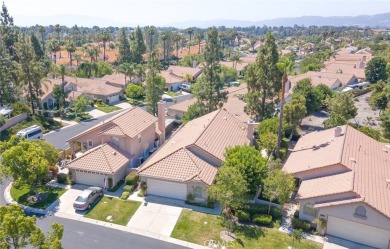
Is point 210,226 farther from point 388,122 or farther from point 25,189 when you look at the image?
point 388,122

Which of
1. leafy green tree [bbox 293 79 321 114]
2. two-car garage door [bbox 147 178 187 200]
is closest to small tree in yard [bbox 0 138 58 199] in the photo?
two-car garage door [bbox 147 178 187 200]

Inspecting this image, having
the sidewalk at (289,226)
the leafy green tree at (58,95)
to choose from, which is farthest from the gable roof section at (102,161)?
the leafy green tree at (58,95)

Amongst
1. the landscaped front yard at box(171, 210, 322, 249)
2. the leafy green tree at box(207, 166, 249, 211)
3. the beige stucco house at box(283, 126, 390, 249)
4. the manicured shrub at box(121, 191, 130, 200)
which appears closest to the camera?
the beige stucco house at box(283, 126, 390, 249)

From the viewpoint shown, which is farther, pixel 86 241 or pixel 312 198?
pixel 312 198

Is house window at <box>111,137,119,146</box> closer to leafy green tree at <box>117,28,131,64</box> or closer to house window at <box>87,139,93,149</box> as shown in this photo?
house window at <box>87,139,93,149</box>

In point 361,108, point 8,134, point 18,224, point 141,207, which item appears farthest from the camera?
point 361,108

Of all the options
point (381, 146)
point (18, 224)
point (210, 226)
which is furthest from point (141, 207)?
point (381, 146)
